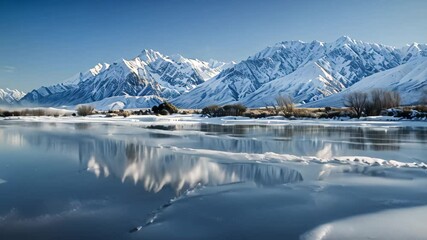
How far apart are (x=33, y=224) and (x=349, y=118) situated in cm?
6500

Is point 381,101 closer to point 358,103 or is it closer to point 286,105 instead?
point 358,103

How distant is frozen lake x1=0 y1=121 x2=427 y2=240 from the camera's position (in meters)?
7.90

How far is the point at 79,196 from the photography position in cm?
1058

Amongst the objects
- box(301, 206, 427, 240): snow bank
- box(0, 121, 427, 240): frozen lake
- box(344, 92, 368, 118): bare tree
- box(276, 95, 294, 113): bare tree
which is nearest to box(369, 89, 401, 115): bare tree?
box(344, 92, 368, 118): bare tree

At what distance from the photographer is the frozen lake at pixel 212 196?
7.90 m

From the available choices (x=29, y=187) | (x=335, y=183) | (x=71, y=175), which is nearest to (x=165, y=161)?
(x=71, y=175)

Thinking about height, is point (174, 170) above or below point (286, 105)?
below

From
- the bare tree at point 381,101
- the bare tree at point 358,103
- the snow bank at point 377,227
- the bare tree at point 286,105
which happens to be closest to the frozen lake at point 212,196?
the snow bank at point 377,227

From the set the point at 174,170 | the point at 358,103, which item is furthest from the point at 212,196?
the point at 358,103

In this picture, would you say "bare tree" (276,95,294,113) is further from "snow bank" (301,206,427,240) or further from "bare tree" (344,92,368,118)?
"snow bank" (301,206,427,240)

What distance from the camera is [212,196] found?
35.3 feet

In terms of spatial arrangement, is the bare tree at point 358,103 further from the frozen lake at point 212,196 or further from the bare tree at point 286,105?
the frozen lake at point 212,196

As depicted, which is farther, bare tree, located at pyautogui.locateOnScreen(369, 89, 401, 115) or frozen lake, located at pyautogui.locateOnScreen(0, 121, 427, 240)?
bare tree, located at pyautogui.locateOnScreen(369, 89, 401, 115)

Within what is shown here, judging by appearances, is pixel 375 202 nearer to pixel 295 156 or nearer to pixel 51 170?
pixel 295 156
